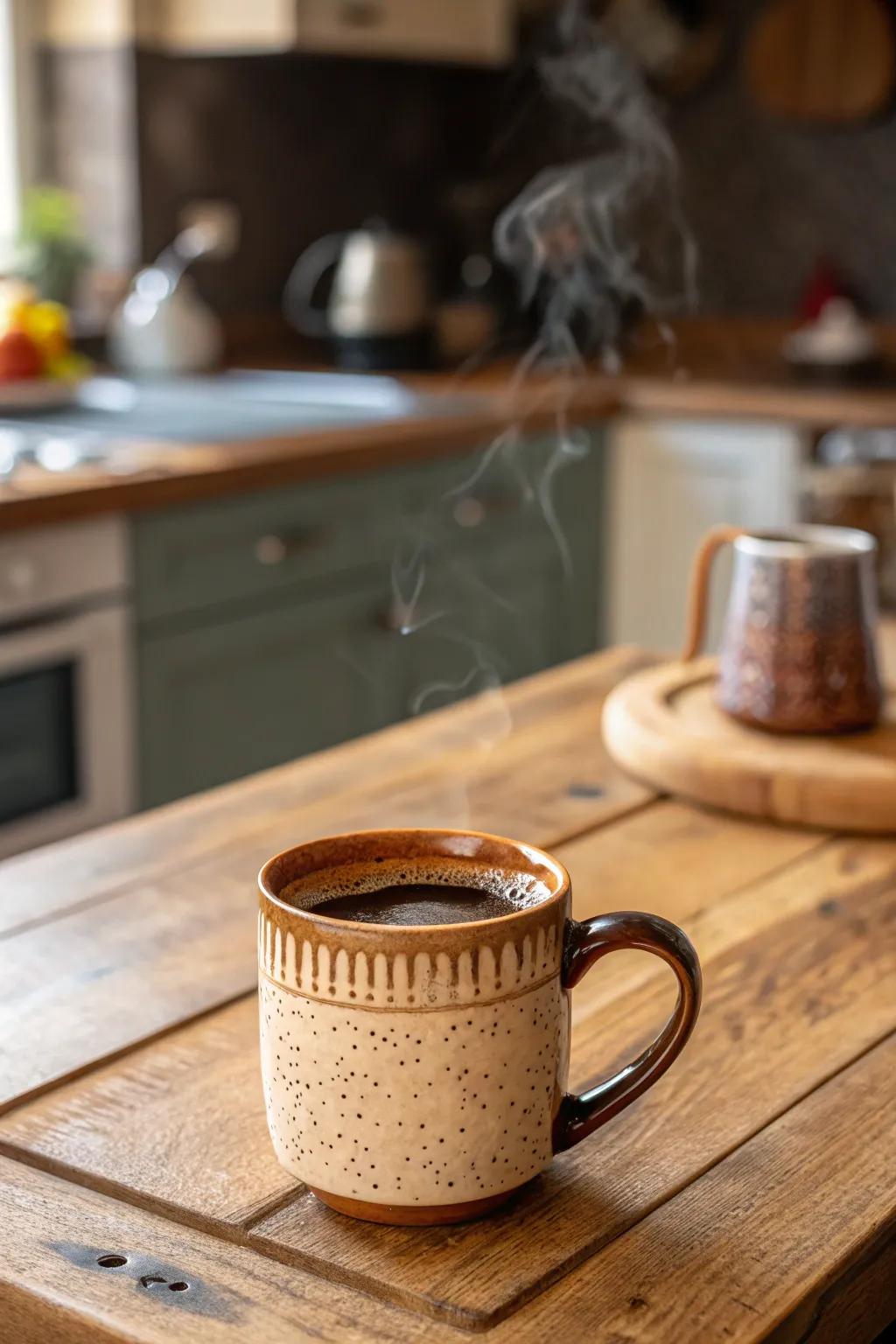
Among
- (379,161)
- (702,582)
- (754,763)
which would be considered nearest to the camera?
(754,763)

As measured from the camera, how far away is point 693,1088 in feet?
2.65

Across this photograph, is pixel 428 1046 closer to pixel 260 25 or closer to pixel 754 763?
pixel 754 763

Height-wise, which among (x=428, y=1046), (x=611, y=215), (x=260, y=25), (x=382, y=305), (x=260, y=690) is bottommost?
(x=260, y=690)

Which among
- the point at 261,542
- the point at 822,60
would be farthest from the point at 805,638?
the point at 822,60

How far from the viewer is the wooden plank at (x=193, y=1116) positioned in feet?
2.33

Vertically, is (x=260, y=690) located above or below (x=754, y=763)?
below

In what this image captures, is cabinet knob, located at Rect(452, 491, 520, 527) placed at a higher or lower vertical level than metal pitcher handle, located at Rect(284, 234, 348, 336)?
lower

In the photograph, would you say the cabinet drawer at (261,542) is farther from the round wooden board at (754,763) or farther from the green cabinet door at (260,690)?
the round wooden board at (754,763)

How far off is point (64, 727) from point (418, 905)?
5.63 feet

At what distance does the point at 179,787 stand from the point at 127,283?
140cm

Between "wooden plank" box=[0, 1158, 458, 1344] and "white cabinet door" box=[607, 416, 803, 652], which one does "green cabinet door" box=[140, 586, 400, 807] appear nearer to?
"white cabinet door" box=[607, 416, 803, 652]

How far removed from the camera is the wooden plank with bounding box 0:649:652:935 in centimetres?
107

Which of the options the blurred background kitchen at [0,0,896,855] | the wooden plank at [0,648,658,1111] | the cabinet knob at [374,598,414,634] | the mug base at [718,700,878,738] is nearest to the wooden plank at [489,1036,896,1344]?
the wooden plank at [0,648,658,1111]

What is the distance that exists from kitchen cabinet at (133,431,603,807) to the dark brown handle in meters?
1.51
